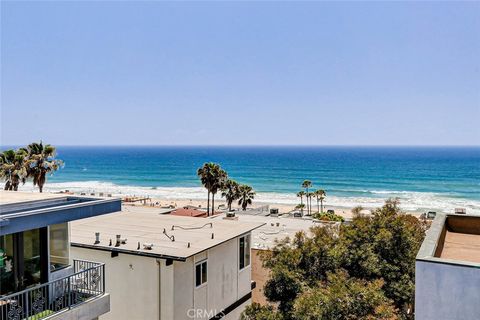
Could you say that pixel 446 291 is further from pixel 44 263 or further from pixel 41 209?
pixel 44 263

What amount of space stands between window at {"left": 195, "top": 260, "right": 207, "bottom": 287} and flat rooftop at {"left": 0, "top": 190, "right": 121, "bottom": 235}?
4381 mm

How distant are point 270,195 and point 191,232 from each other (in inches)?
2767

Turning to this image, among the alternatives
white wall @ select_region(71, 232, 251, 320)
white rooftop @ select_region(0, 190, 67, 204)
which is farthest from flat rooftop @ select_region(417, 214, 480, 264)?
white rooftop @ select_region(0, 190, 67, 204)

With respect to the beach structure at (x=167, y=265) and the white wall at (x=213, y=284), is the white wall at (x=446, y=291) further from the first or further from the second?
the white wall at (x=213, y=284)

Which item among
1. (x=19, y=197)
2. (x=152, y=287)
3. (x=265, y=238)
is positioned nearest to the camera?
(x=19, y=197)

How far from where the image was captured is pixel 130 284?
1291 cm

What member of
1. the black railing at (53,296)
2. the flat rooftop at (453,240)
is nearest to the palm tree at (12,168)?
the black railing at (53,296)

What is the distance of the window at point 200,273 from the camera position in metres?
13.6

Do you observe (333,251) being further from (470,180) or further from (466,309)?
(470,180)

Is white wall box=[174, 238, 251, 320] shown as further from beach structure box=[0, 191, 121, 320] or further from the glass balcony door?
the glass balcony door

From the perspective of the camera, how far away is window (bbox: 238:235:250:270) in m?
16.2

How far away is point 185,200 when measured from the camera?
7588cm

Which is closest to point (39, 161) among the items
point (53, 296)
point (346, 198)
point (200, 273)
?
point (200, 273)

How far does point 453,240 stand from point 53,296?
30.5ft
